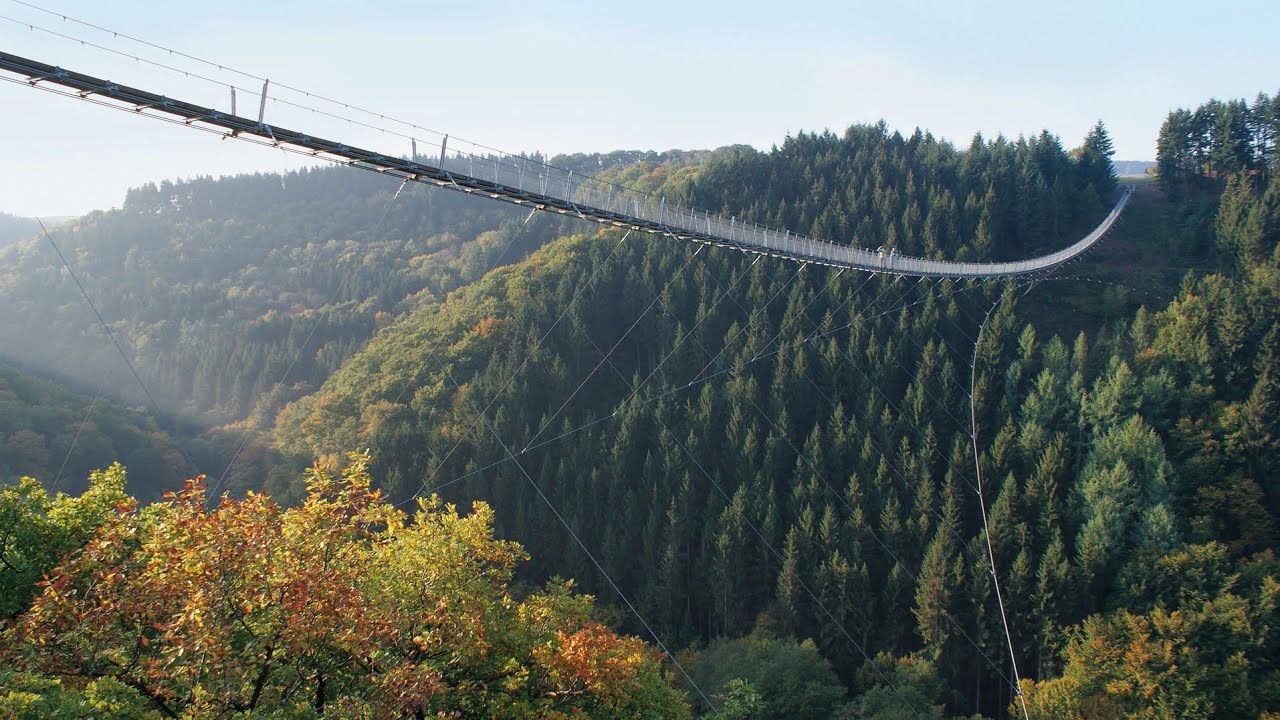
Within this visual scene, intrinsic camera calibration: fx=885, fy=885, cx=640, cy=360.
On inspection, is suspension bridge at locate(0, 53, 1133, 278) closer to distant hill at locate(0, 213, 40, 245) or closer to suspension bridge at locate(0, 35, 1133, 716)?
suspension bridge at locate(0, 35, 1133, 716)

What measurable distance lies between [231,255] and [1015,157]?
2779 inches

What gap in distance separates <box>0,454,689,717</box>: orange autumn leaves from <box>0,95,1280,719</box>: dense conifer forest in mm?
66

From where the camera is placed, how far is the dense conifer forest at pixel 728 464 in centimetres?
1148

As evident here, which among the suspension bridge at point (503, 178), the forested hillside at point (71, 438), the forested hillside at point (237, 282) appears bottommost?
the forested hillside at point (71, 438)

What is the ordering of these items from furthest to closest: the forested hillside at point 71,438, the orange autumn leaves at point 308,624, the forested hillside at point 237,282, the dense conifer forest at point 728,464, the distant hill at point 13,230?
the distant hill at point 13,230, the forested hillside at point 237,282, the forested hillside at point 71,438, the dense conifer forest at point 728,464, the orange autumn leaves at point 308,624

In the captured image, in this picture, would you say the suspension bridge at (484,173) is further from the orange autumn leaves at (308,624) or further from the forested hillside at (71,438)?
the forested hillside at (71,438)

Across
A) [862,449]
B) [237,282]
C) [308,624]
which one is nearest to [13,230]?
[237,282]

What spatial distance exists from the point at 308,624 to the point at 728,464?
138 ft

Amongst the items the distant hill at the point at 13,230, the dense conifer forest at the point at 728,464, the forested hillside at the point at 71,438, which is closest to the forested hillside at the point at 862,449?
the dense conifer forest at the point at 728,464

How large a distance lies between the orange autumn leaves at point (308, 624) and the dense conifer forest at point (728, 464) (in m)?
0.07

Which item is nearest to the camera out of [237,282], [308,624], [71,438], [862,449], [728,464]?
[308,624]

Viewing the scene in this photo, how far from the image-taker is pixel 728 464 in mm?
50719

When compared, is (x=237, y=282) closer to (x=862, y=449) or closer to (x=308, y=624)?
(x=862, y=449)

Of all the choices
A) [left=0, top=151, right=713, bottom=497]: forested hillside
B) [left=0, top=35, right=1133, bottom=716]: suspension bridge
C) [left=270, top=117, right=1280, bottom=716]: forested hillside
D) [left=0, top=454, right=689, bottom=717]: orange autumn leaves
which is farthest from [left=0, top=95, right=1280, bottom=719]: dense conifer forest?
[left=0, top=35, right=1133, bottom=716]: suspension bridge
